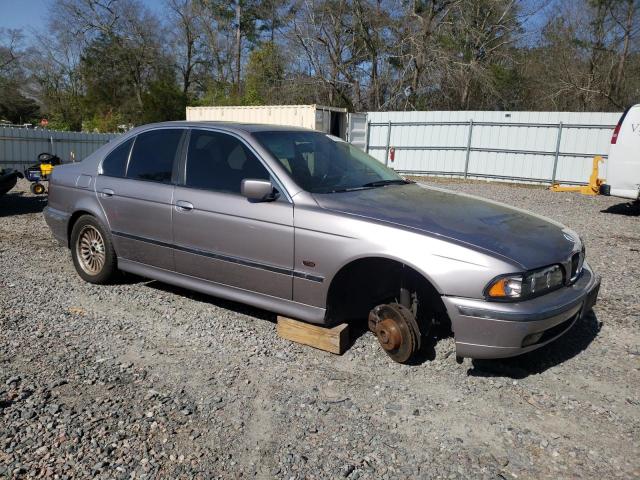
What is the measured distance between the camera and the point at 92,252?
526cm

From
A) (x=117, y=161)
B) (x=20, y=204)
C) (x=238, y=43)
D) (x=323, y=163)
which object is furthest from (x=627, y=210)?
(x=238, y=43)

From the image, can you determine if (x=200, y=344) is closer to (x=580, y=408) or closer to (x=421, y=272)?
(x=421, y=272)

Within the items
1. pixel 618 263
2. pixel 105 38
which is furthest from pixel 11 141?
pixel 105 38

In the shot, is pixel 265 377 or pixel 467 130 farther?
pixel 467 130

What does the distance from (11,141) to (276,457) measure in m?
16.0

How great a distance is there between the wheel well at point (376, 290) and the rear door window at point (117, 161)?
253cm

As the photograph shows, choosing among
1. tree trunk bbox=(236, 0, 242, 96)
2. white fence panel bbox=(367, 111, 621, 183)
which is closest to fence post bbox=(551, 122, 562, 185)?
white fence panel bbox=(367, 111, 621, 183)

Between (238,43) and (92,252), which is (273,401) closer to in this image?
(92,252)

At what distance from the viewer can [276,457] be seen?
105 inches

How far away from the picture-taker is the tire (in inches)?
199

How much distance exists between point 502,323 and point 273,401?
1.43 metres

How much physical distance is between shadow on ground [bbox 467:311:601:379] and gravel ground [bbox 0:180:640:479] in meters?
0.02

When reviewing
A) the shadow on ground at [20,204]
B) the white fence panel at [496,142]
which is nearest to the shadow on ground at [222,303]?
the shadow on ground at [20,204]

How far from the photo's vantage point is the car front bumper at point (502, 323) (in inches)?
120
